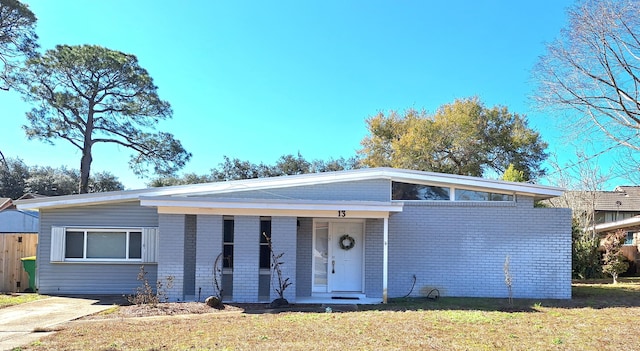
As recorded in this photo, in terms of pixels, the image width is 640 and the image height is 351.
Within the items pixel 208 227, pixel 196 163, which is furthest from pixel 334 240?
pixel 196 163

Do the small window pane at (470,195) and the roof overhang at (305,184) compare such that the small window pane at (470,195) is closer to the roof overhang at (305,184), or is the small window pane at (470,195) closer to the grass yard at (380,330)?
the roof overhang at (305,184)

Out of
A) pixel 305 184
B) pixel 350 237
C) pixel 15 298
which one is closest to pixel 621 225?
pixel 350 237

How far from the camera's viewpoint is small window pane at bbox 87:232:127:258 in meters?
12.6

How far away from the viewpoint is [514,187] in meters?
12.0

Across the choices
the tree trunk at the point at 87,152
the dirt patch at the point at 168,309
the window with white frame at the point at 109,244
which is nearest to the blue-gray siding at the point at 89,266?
the window with white frame at the point at 109,244

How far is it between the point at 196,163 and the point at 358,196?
2399 cm

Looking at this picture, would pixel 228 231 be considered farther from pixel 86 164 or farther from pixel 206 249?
pixel 86 164

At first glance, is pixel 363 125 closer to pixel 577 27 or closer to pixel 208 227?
pixel 577 27

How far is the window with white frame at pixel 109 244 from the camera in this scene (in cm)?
1255

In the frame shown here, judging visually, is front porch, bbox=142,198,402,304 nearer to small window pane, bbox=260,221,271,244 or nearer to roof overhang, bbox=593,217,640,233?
small window pane, bbox=260,221,271,244

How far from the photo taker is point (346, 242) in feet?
41.1

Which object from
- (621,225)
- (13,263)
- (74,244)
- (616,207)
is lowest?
(13,263)

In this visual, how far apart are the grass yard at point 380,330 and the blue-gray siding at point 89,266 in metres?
4.02

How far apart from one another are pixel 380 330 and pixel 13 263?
38.6 feet
